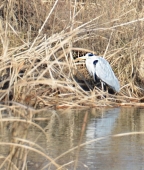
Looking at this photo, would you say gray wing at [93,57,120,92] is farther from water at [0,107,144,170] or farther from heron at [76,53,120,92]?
water at [0,107,144,170]

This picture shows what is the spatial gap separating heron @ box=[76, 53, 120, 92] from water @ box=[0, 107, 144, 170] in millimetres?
1009

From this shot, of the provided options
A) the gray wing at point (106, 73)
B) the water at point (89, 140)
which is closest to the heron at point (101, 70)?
the gray wing at point (106, 73)

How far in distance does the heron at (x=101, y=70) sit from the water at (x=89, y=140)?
1.01 m

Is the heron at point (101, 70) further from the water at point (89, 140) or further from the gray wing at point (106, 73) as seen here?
the water at point (89, 140)

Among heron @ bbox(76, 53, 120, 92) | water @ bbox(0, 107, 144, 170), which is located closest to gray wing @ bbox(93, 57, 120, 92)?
heron @ bbox(76, 53, 120, 92)

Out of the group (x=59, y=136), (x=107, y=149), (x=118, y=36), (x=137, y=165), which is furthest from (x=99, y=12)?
(x=137, y=165)

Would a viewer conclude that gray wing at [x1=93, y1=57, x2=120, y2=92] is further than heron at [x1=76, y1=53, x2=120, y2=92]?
No

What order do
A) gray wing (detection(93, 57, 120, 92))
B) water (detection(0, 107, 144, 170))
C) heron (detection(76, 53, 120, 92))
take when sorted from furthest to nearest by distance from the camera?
heron (detection(76, 53, 120, 92)), gray wing (detection(93, 57, 120, 92)), water (detection(0, 107, 144, 170))

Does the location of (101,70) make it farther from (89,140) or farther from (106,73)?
(89,140)

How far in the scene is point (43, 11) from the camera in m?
11.0

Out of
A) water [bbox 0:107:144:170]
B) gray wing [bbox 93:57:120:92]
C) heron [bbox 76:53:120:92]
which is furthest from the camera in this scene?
heron [bbox 76:53:120:92]

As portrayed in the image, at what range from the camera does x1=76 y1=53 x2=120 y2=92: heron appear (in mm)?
9883

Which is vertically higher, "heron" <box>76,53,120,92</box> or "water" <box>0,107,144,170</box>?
"heron" <box>76,53,120,92</box>

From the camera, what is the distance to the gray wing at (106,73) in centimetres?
974
